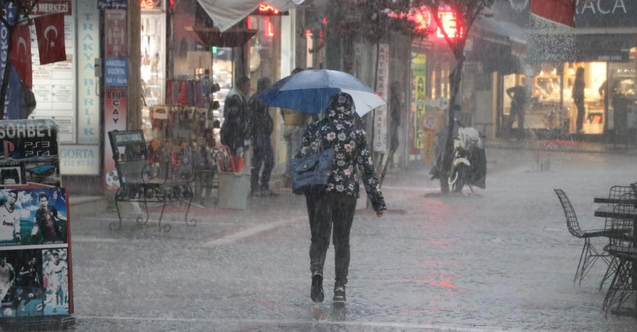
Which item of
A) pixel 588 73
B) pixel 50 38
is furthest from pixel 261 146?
pixel 588 73

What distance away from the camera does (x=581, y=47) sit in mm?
40875

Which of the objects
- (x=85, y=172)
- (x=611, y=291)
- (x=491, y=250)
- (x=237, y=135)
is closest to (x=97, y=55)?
(x=85, y=172)

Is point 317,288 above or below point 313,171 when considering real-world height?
below

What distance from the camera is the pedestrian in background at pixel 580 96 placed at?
41031 mm

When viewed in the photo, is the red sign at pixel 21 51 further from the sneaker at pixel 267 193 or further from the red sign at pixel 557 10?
the sneaker at pixel 267 193

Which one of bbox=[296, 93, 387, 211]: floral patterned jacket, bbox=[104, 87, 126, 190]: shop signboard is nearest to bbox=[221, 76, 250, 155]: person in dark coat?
bbox=[104, 87, 126, 190]: shop signboard

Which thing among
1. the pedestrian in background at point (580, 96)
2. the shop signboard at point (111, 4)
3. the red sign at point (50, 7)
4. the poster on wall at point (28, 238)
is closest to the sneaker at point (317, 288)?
→ the poster on wall at point (28, 238)

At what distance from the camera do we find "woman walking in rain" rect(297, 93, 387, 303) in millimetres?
9680

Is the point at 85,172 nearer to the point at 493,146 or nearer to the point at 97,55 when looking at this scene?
the point at 97,55

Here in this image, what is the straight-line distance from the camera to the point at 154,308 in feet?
30.8

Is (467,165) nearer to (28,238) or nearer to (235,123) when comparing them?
(235,123)

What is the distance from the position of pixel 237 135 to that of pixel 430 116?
909 centimetres

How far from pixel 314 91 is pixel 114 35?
4.79m

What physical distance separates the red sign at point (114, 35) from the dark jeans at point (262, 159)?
3.59m
